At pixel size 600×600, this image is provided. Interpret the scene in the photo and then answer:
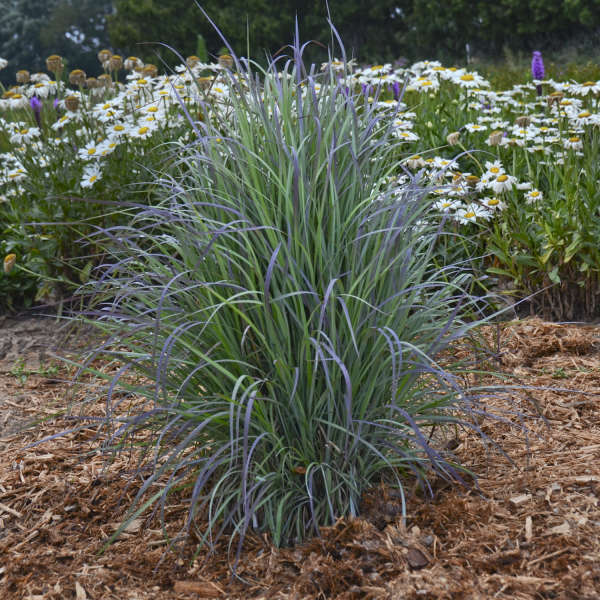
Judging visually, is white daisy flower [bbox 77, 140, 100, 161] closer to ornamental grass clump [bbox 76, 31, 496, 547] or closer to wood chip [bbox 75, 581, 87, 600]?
ornamental grass clump [bbox 76, 31, 496, 547]

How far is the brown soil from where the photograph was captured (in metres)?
1.74

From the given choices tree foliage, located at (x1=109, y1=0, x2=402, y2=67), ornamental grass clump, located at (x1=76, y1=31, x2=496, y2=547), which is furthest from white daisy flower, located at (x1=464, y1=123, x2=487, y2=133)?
tree foliage, located at (x1=109, y1=0, x2=402, y2=67)

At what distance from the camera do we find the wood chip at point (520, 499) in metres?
2.01

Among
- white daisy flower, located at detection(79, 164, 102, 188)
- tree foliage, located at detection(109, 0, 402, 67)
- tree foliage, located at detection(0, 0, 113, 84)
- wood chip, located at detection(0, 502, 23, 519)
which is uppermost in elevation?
tree foliage, located at detection(0, 0, 113, 84)

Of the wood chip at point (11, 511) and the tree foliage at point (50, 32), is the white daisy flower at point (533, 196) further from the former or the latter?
the tree foliage at point (50, 32)

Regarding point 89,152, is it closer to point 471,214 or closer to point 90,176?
point 90,176

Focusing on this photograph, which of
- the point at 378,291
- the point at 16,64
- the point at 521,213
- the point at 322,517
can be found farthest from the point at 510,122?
the point at 16,64

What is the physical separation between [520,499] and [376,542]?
0.48 meters

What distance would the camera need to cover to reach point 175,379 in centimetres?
208

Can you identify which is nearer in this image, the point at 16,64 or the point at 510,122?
the point at 510,122

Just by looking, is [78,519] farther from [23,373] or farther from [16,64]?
[16,64]

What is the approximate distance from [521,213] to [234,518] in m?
2.73

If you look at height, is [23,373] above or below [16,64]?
below

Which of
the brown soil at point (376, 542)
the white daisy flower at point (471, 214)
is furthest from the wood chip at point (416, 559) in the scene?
the white daisy flower at point (471, 214)
